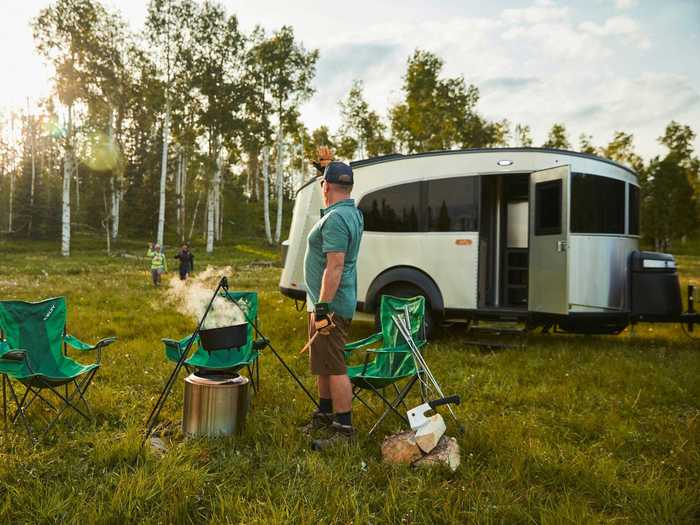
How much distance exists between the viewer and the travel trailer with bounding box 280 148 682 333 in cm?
704

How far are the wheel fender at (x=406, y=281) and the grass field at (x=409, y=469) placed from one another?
1.15 meters

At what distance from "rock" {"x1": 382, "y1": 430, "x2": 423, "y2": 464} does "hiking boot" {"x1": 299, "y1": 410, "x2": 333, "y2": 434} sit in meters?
0.64

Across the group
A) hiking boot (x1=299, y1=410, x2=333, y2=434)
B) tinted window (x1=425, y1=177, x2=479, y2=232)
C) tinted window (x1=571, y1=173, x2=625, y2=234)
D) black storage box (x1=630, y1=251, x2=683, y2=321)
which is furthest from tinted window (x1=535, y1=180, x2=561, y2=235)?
hiking boot (x1=299, y1=410, x2=333, y2=434)

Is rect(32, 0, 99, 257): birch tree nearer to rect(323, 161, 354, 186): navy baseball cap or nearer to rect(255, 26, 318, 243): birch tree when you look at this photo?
rect(255, 26, 318, 243): birch tree

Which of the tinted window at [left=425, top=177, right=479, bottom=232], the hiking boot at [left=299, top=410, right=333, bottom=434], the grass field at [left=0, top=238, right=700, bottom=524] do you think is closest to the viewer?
the grass field at [left=0, top=238, right=700, bottom=524]

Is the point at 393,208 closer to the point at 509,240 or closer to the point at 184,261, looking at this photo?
the point at 509,240

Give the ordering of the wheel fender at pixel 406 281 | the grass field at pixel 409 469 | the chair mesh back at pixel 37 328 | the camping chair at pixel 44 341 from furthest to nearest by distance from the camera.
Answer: the wheel fender at pixel 406 281, the chair mesh back at pixel 37 328, the camping chair at pixel 44 341, the grass field at pixel 409 469

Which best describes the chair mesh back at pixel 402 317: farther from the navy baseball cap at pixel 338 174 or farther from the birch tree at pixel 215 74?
the birch tree at pixel 215 74

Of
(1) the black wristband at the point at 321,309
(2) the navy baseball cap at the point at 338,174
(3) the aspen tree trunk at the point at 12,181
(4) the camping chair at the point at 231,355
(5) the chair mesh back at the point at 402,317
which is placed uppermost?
(3) the aspen tree trunk at the point at 12,181

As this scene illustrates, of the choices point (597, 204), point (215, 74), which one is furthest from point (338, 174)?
point (215, 74)

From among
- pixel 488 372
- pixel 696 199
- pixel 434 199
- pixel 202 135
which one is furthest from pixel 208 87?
pixel 696 199

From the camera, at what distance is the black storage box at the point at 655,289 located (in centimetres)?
720

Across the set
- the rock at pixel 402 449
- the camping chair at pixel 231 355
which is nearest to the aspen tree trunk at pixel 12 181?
the camping chair at pixel 231 355

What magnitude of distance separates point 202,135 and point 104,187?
7.29m
